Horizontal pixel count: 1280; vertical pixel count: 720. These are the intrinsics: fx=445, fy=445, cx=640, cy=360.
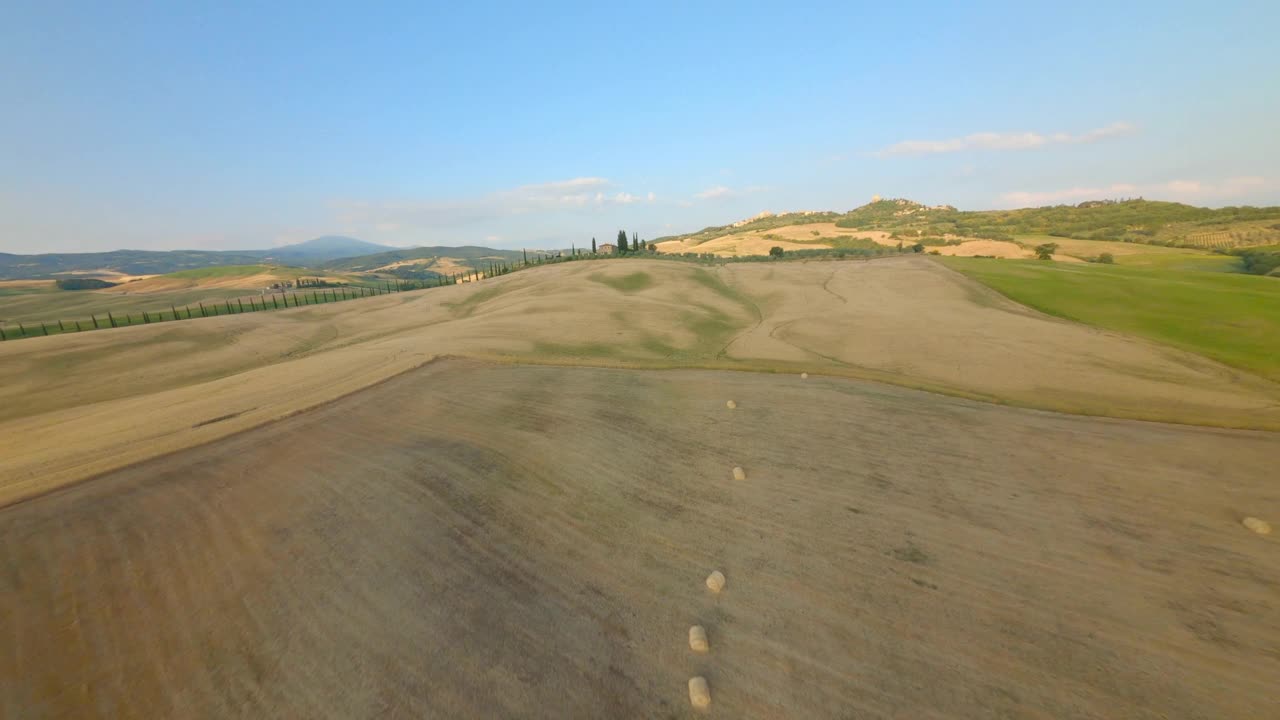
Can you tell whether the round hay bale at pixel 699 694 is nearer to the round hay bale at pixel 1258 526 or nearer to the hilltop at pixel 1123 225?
the round hay bale at pixel 1258 526

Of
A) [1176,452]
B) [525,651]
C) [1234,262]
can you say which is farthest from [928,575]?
[1234,262]

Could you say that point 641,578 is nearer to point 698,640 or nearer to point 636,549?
point 636,549

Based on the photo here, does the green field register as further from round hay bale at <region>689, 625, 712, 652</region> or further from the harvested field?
the harvested field

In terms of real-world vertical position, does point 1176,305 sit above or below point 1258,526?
above

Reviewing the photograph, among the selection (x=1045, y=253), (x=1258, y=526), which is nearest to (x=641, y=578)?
(x=1258, y=526)

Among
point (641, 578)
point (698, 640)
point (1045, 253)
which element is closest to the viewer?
point (698, 640)

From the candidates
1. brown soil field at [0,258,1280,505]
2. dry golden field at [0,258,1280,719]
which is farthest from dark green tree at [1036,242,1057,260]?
dry golden field at [0,258,1280,719]
